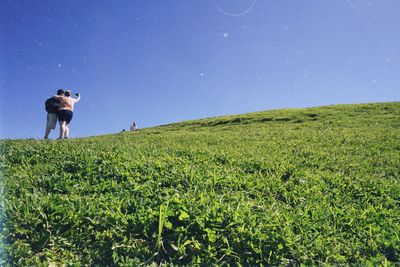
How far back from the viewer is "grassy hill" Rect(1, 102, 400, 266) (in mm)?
4840

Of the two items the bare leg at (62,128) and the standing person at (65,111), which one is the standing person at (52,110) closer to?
the standing person at (65,111)

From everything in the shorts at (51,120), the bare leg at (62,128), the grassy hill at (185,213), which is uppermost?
the shorts at (51,120)

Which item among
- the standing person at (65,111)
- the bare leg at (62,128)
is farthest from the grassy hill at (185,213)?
the bare leg at (62,128)

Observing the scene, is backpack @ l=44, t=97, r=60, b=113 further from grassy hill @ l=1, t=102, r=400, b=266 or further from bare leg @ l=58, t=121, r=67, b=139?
grassy hill @ l=1, t=102, r=400, b=266

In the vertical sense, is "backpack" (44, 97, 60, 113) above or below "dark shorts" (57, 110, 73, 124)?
above

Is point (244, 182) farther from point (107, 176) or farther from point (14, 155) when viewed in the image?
point (14, 155)

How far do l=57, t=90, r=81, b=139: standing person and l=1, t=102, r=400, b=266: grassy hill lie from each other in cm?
1003

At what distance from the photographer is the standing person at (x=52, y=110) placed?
1914 cm

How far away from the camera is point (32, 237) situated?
480 centimetres

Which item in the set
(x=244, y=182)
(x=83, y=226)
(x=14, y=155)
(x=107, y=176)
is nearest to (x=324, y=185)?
(x=244, y=182)

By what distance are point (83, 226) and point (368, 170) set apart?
29.9 ft

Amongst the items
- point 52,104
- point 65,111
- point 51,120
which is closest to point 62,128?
point 51,120

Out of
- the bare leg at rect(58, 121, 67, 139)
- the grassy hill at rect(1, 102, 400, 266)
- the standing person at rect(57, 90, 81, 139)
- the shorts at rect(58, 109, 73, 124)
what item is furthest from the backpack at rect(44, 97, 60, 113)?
the grassy hill at rect(1, 102, 400, 266)

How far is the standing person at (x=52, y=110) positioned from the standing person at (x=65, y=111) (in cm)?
22
